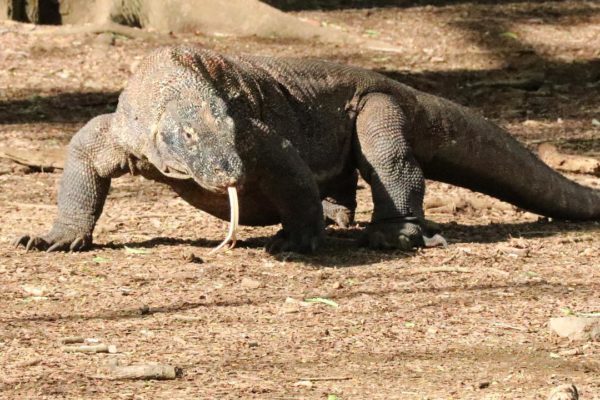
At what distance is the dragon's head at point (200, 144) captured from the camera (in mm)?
5523

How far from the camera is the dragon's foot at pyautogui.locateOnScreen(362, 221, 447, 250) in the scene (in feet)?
21.5

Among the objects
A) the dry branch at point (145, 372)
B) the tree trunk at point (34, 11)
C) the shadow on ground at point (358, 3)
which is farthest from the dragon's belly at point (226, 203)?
the shadow on ground at point (358, 3)

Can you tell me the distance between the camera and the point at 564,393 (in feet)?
13.0

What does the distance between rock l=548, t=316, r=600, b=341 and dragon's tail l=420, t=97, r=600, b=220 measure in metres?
2.26

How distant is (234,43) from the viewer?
1206 centimetres

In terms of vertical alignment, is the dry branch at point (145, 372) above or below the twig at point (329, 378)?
below

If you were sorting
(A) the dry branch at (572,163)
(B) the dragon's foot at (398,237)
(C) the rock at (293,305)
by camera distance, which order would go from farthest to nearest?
(A) the dry branch at (572,163)
(B) the dragon's foot at (398,237)
(C) the rock at (293,305)

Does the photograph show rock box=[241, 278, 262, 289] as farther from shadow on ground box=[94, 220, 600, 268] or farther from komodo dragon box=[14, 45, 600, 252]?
shadow on ground box=[94, 220, 600, 268]

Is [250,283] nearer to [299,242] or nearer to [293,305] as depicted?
[293,305]

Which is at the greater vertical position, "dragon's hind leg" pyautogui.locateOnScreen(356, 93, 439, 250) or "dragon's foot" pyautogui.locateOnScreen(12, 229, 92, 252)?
"dragon's hind leg" pyautogui.locateOnScreen(356, 93, 439, 250)

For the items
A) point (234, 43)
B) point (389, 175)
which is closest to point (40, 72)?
point (234, 43)

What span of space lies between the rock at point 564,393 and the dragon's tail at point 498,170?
10.4 feet

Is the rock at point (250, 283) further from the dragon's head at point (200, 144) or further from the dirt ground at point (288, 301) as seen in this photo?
the dragon's head at point (200, 144)

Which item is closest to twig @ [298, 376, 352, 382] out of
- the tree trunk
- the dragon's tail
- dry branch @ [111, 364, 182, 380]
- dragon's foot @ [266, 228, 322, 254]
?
dry branch @ [111, 364, 182, 380]
